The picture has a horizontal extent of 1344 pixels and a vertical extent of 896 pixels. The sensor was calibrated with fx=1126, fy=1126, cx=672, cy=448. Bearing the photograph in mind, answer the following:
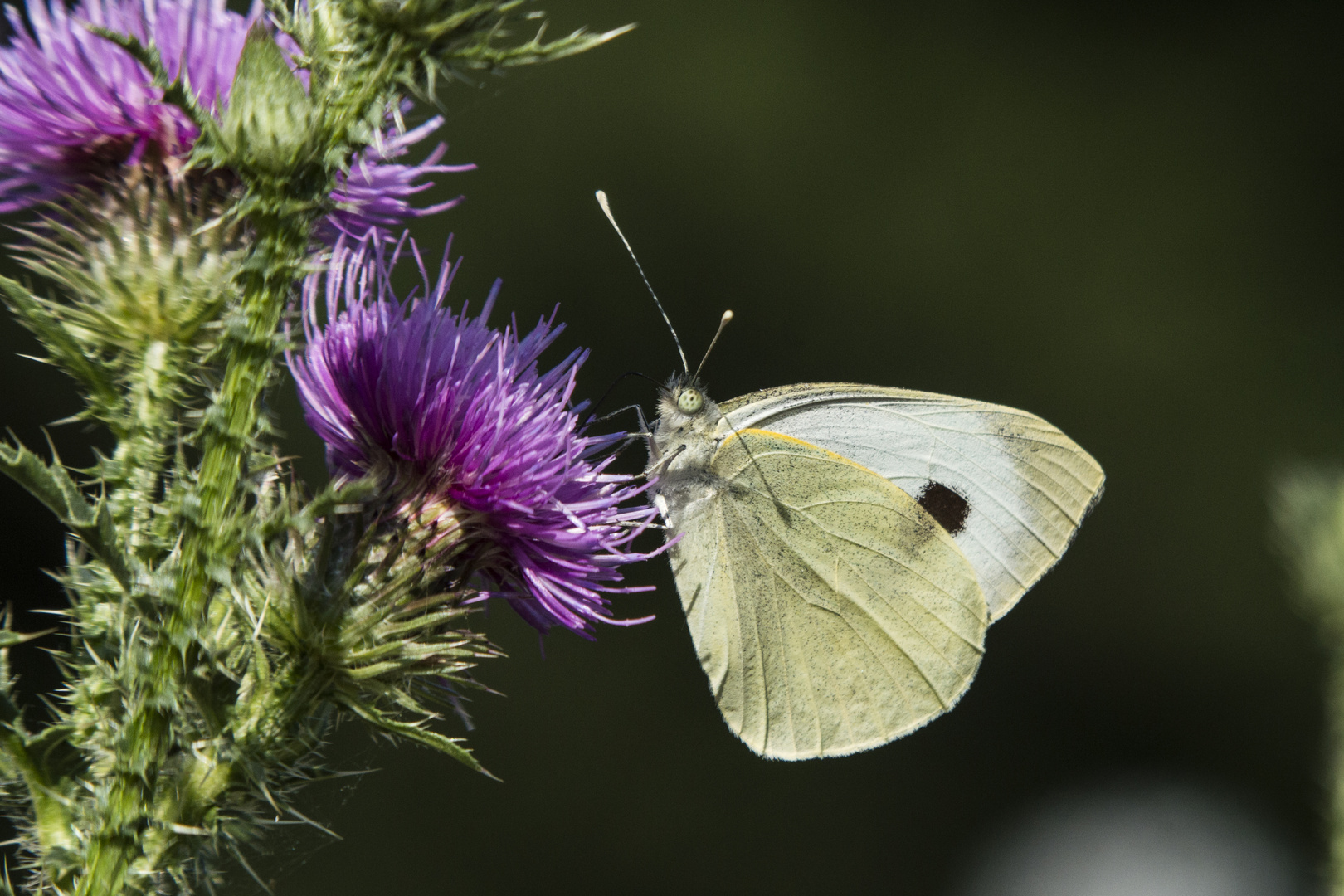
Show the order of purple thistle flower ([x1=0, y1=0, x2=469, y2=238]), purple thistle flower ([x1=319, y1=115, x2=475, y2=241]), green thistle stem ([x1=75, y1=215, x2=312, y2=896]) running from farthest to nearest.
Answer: purple thistle flower ([x1=319, y1=115, x2=475, y2=241])
purple thistle flower ([x1=0, y1=0, x2=469, y2=238])
green thistle stem ([x1=75, y1=215, x2=312, y2=896])

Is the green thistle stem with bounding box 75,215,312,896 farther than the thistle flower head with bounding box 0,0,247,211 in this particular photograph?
No

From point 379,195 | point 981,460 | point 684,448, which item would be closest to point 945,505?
point 981,460

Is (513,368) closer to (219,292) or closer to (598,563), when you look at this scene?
(598,563)

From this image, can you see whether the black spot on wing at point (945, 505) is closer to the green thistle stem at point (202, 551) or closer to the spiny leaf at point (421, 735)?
the spiny leaf at point (421, 735)

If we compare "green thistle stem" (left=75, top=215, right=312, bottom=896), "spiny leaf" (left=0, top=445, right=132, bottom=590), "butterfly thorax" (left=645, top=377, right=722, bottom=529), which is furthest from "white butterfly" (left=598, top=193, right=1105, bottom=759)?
"spiny leaf" (left=0, top=445, right=132, bottom=590)

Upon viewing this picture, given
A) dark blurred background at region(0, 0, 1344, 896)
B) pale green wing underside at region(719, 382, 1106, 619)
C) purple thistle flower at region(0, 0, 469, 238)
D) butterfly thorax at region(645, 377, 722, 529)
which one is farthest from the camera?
dark blurred background at region(0, 0, 1344, 896)

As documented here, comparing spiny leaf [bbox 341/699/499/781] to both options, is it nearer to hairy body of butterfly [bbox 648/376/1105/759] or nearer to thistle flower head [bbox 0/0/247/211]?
thistle flower head [bbox 0/0/247/211]

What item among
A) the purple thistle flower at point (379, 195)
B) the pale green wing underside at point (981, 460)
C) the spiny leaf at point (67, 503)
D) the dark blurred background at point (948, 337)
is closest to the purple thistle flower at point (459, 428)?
the purple thistle flower at point (379, 195)

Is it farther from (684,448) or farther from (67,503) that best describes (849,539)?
(67,503)
